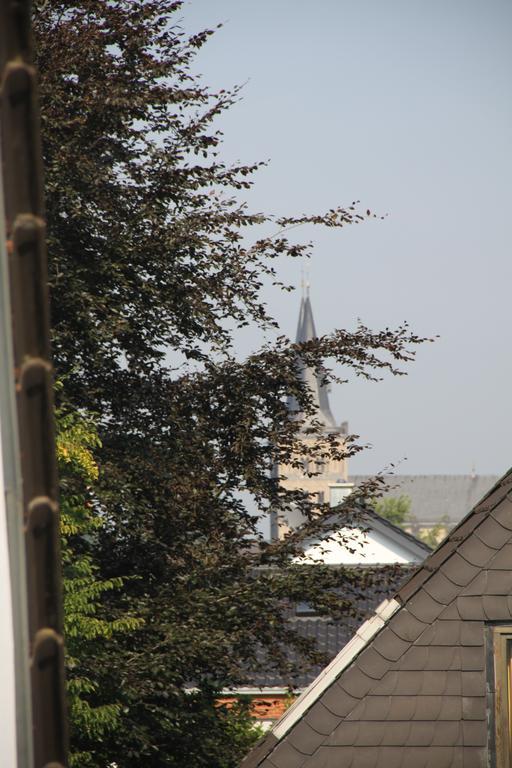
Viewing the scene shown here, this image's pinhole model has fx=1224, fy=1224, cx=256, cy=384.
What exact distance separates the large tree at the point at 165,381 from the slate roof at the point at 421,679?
5.78 meters

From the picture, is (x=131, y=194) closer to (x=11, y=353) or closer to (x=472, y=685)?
(x=472, y=685)

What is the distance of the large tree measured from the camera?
15078 millimetres

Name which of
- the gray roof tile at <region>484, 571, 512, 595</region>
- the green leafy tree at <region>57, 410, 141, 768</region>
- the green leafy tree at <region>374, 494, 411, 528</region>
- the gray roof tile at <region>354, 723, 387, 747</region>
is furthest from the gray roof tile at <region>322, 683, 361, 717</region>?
the green leafy tree at <region>374, 494, 411, 528</region>

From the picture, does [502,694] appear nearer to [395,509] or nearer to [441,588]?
[441,588]

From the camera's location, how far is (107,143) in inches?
645

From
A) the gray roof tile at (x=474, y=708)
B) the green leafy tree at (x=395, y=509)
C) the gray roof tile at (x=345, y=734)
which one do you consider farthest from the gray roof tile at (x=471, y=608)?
the green leafy tree at (x=395, y=509)

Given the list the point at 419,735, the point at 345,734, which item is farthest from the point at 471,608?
the point at 345,734

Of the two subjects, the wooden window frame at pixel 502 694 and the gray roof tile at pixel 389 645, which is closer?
the wooden window frame at pixel 502 694

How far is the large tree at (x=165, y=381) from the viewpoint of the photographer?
49.5 ft

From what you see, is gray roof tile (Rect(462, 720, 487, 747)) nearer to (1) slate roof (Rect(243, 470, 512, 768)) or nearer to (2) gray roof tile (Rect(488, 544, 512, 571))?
(1) slate roof (Rect(243, 470, 512, 768))

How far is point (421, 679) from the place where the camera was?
342 inches

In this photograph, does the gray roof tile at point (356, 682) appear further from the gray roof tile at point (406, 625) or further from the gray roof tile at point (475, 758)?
the gray roof tile at point (475, 758)

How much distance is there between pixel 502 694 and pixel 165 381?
30.6 feet

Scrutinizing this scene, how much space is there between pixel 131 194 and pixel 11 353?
43.8 feet
